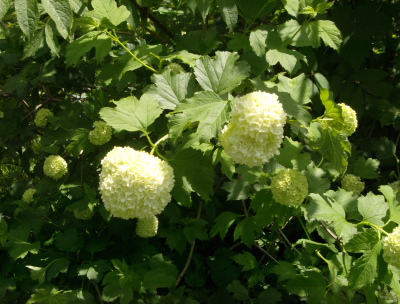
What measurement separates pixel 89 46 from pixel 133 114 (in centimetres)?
63

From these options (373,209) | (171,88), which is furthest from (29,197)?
(373,209)

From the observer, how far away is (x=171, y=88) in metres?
1.81

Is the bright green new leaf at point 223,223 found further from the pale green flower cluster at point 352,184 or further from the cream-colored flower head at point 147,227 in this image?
the pale green flower cluster at point 352,184

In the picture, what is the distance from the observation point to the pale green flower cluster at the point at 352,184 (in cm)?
251

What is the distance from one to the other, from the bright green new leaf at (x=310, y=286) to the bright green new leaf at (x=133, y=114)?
132 cm

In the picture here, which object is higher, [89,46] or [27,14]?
[27,14]

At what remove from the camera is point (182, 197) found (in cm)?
159

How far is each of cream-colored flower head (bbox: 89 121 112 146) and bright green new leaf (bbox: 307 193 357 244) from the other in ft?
4.68

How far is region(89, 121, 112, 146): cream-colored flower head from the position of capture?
2123 mm

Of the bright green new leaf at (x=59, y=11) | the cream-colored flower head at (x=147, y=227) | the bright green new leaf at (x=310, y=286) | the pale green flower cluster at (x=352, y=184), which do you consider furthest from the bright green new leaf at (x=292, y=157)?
the bright green new leaf at (x=59, y=11)

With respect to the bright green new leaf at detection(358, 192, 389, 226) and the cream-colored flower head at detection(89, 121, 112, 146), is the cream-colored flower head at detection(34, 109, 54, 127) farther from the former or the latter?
the bright green new leaf at detection(358, 192, 389, 226)

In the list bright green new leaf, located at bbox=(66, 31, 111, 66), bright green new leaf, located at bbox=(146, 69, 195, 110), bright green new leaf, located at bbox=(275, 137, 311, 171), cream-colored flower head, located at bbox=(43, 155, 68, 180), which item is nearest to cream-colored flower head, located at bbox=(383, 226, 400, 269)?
bright green new leaf, located at bbox=(275, 137, 311, 171)

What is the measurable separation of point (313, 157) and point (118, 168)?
1741 mm

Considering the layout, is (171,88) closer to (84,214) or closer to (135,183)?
Result: (135,183)
